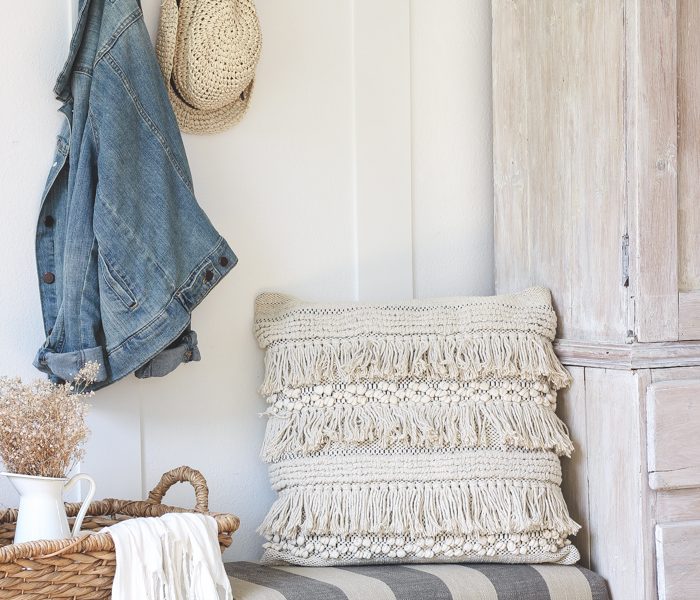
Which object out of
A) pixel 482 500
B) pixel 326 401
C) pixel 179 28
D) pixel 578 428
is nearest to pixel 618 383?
pixel 578 428

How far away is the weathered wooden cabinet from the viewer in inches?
61.4

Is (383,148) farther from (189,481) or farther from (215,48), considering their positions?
(189,481)

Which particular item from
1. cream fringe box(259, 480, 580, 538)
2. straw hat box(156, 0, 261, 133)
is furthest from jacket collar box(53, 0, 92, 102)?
cream fringe box(259, 480, 580, 538)

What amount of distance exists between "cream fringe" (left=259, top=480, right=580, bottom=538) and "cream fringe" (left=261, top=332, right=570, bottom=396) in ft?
0.62

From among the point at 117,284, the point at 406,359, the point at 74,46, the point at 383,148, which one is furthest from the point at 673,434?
the point at 74,46

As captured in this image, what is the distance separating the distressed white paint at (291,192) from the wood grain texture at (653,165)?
1.52ft

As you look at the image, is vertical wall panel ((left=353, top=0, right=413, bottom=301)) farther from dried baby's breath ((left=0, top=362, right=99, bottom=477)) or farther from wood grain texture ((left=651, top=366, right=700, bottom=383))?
dried baby's breath ((left=0, top=362, right=99, bottom=477))

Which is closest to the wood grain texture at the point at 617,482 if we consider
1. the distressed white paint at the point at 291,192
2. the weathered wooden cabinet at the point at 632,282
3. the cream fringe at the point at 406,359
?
Result: the weathered wooden cabinet at the point at 632,282

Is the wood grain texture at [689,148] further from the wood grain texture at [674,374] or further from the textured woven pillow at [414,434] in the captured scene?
the textured woven pillow at [414,434]

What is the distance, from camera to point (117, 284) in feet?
4.78

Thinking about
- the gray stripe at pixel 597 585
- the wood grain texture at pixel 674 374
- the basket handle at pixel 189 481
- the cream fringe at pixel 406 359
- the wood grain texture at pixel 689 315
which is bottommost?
the gray stripe at pixel 597 585

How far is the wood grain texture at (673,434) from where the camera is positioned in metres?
1.55

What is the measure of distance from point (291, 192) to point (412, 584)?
0.76 meters

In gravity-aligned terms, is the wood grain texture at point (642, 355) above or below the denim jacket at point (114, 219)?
below
